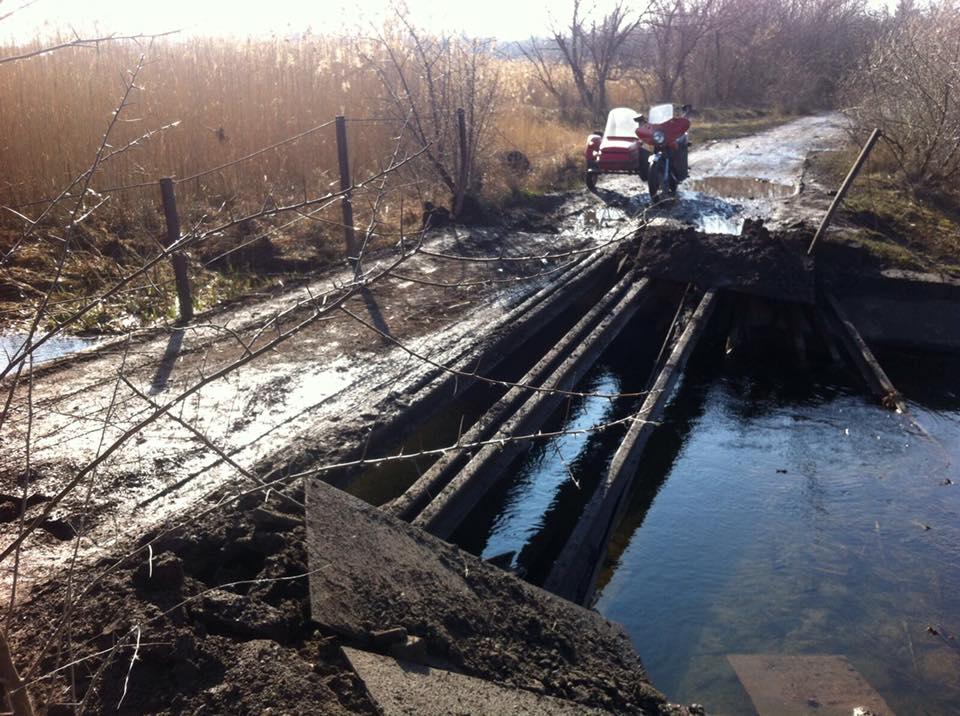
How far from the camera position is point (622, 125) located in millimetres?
15672

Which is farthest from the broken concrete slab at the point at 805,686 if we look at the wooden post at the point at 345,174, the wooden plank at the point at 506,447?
the wooden post at the point at 345,174

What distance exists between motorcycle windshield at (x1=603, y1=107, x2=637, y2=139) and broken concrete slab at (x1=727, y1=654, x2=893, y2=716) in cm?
1179

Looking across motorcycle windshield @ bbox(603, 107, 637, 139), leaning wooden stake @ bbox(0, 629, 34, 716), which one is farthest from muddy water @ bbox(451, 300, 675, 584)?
motorcycle windshield @ bbox(603, 107, 637, 139)

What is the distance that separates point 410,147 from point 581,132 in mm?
9904

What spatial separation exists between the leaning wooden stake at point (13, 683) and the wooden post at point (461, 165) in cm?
1068

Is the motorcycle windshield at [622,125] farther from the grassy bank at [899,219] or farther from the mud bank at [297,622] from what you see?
the mud bank at [297,622]

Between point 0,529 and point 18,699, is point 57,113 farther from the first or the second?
point 18,699

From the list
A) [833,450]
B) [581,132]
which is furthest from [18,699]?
[581,132]

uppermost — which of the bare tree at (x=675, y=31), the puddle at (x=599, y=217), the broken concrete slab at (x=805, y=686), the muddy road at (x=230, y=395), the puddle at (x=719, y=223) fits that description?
the bare tree at (x=675, y=31)

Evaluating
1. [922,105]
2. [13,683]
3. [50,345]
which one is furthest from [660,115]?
[13,683]

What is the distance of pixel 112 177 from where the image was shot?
10.6 m

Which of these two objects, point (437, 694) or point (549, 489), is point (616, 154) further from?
point (437, 694)

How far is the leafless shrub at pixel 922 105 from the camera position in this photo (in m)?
14.3

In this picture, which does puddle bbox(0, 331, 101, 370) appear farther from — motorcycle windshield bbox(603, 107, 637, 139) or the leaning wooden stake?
motorcycle windshield bbox(603, 107, 637, 139)
